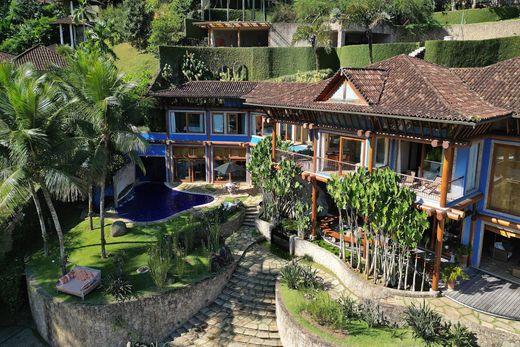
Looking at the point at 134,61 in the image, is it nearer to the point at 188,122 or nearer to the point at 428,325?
the point at 188,122

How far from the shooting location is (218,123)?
3425 centimetres

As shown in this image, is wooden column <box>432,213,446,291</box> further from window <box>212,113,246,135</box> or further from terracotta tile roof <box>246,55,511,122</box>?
window <box>212,113,246,135</box>

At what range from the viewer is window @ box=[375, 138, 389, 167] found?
68.9ft

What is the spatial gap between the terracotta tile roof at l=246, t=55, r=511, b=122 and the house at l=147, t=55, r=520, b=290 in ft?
0.16

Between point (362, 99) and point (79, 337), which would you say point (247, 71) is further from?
point (79, 337)

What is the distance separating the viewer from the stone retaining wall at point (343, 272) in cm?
1783

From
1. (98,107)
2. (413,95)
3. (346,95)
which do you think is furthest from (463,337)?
(98,107)

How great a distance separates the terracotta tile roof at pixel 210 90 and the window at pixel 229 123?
1.81 m

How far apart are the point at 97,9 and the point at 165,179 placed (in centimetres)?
4227

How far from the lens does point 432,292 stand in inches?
695

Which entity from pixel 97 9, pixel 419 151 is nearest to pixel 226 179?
pixel 419 151

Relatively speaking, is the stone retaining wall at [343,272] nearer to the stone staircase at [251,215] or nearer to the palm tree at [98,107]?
the stone staircase at [251,215]

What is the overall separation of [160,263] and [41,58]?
30.0 meters

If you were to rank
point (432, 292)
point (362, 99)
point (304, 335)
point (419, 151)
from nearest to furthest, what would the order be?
point (304, 335)
point (432, 292)
point (362, 99)
point (419, 151)
